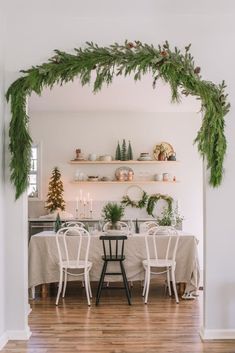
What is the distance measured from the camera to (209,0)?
394 centimetres

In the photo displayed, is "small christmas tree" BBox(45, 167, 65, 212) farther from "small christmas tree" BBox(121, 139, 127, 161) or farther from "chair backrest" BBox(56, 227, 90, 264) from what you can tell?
"chair backrest" BBox(56, 227, 90, 264)

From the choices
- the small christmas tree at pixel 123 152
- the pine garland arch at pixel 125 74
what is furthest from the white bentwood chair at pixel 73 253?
→ the small christmas tree at pixel 123 152

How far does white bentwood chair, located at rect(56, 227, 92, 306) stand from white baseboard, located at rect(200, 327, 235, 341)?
1940 mm

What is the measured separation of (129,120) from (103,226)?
294 centimetres

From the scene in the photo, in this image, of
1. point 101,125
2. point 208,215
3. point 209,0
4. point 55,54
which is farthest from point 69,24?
point 101,125

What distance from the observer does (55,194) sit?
27.5 feet

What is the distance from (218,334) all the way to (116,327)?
1028 mm

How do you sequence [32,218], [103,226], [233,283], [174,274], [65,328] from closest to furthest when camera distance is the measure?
[233,283] < [65,328] < [174,274] < [103,226] < [32,218]

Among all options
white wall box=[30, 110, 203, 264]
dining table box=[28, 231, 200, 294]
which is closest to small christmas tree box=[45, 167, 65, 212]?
white wall box=[30, 110, 203, 264]

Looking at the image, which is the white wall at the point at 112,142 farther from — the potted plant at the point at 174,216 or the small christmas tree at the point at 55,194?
the potted plant at the point at 174,216

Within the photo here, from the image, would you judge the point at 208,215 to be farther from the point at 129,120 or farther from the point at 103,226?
the point at 129,120

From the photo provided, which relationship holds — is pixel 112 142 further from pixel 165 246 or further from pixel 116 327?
pixel 116 327

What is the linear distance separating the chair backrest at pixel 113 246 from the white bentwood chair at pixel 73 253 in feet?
0.79

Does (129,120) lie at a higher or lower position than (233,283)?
higher
